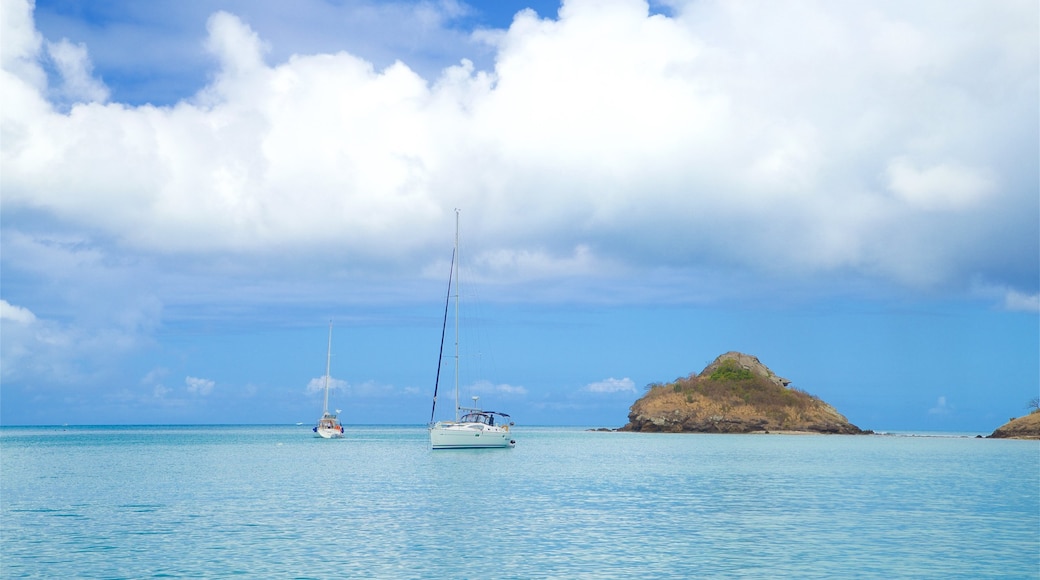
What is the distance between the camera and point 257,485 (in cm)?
5491

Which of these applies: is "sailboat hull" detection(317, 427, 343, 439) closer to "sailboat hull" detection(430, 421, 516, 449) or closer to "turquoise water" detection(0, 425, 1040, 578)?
"sailboat hull" detection(430, 421, 516, 449)

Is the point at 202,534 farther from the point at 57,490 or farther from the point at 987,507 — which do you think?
the point at 987,507

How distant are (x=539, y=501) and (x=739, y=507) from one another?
10.2m

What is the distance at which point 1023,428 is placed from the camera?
150 meters

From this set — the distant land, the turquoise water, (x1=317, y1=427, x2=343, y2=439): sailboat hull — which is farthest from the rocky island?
the turquoise water

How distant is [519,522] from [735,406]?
13910 centimetres

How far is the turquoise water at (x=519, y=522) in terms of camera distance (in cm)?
2825

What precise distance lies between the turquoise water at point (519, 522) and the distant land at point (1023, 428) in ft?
296

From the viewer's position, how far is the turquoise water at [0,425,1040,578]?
1112 inches

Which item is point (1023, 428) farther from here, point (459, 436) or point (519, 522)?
point (519, 522)

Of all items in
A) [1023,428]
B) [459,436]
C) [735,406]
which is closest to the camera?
[459,436]

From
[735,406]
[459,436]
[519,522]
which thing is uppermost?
[735,406]

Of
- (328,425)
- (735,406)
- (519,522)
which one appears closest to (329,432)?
(328,425)

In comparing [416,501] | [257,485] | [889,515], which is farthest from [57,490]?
[889,515]
